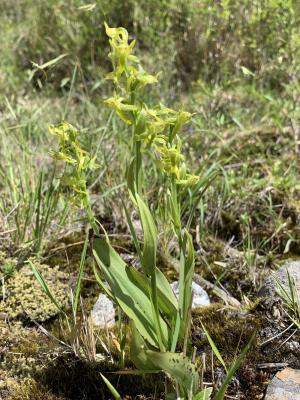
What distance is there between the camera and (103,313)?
2037 mm

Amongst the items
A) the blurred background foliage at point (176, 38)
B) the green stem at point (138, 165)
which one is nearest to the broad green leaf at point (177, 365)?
the green stem at point (138, 165)

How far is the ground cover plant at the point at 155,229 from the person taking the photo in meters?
1.44

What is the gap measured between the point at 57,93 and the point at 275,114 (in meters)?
2.02

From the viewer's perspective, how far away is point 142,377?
163 cm

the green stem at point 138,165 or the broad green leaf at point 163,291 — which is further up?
the green stem at point 138,165

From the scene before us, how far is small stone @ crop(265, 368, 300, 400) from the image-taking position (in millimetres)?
1535

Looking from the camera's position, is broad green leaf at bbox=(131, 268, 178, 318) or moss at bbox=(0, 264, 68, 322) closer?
broad green leaf at bbox=(131, 268, 178, 318)

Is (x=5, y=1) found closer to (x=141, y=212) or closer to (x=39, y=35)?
(x=39, y=35)

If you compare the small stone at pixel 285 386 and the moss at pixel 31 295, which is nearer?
the small stone at pixel 285 386

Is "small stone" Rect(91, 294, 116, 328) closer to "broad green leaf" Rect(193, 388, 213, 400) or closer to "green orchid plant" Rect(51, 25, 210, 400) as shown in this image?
"green orchid plant" Rect(51, 25, 210, 400)

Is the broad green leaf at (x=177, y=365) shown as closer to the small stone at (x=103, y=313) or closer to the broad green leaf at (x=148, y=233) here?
the broad green leaf at (x=148, y=233)

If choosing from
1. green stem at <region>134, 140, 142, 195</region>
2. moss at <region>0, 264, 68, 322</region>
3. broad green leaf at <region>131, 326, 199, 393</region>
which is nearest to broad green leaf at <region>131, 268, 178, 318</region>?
broad green leaf at <region>131, 326, 199, 393</region>

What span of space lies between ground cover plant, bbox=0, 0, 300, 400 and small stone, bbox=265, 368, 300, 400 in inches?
1.8

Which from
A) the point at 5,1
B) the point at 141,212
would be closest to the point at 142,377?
the point at 141,212
